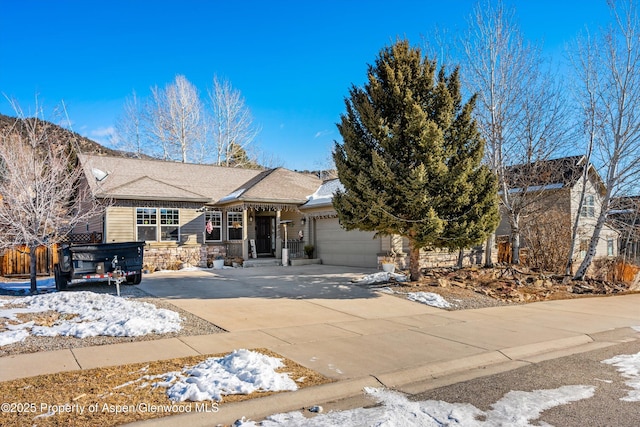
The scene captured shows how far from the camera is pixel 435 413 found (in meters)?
4.70

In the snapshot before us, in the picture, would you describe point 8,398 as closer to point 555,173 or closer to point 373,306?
point 373,306

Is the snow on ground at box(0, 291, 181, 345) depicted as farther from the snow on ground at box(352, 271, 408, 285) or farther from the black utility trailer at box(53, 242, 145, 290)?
the snow on ground at box(352, 271, 408, 285)

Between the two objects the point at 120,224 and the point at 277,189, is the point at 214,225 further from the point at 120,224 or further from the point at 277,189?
the point at 120,224

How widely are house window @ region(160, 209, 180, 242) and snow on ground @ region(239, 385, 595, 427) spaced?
17.9 meters

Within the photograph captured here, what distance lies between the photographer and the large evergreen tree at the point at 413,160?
507 inches

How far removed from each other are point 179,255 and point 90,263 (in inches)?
339

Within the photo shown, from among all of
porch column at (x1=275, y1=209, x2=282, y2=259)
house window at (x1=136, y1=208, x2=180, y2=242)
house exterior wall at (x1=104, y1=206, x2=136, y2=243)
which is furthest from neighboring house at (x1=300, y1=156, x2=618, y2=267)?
house exterior wall at (x1=104, y1=206, x2=136, y2=243)

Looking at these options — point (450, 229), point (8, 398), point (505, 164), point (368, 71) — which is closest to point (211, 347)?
point (8, 398)

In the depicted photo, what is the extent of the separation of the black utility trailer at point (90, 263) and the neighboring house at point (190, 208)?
6.44 meters

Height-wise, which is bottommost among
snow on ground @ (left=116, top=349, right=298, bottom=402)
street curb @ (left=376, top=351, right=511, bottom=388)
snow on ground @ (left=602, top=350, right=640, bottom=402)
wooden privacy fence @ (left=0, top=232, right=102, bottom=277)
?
snow on ground @ (left=602, top=350, right=640, bottom=402)

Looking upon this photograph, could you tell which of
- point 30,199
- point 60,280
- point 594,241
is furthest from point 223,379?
point 594,241

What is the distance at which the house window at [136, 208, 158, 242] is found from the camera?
20.8 m

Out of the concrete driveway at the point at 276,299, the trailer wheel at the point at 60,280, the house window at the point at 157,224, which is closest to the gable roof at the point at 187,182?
the house window at the point at 157,224

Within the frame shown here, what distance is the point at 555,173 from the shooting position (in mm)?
21828
